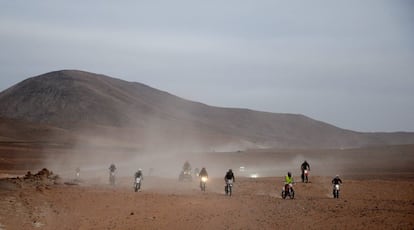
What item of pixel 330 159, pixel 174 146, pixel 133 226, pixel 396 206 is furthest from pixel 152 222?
pixel 174 146

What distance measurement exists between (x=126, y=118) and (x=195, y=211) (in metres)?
137

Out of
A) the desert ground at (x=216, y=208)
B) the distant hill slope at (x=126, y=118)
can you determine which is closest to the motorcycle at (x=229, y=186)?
the desert ground at (x=216, y=208)

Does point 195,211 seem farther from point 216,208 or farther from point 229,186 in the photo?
point 229,186

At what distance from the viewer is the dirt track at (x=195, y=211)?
1877 cm

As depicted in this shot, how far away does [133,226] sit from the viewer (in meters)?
18.8

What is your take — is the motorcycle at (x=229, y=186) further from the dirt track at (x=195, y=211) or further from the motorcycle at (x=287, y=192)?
the motorcycle at (x=287, y=192)

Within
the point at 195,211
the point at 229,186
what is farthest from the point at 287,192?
the point at 195,211

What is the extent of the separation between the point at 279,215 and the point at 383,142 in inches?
7102

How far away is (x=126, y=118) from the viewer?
157 metres

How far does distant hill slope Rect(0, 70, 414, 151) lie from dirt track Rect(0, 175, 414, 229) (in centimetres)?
9583

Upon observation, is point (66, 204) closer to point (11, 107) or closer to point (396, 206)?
point (396, 206)

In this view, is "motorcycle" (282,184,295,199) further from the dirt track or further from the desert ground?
the dirt track

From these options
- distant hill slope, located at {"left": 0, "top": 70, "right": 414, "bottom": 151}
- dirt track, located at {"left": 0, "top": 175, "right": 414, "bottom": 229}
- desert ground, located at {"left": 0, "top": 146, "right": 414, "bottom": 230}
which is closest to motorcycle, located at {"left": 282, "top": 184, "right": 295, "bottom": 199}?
desert ground, located at {"left": 0, "top": 146, "right": 414, "bottom": 230}

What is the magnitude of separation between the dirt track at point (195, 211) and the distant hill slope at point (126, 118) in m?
95.8
